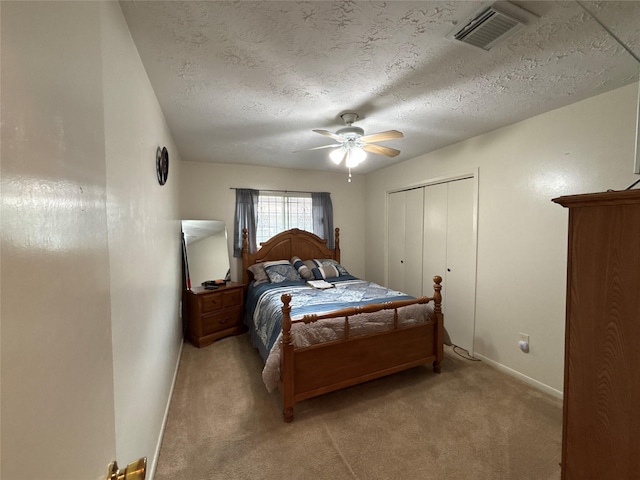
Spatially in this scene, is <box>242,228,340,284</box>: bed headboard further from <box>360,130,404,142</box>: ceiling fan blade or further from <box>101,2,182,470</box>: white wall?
<box>360,130,404,142</box>: ceiling fan blade

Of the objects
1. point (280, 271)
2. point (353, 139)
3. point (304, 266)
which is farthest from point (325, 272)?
point (353, 139)

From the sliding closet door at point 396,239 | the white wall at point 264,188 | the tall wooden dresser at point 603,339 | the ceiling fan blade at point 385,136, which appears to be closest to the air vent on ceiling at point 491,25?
the ceiling fan blade at point 385,136

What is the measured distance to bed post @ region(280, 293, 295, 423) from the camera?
6.45 feet

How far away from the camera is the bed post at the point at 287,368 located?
1967 millimetres

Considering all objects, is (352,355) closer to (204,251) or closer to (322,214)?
(204,251)

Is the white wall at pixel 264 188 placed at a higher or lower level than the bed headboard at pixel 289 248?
higher

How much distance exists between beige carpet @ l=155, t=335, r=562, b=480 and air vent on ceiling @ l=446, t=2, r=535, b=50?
2.41 metres

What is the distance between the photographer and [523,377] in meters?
2.48

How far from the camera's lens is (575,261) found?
1008mm

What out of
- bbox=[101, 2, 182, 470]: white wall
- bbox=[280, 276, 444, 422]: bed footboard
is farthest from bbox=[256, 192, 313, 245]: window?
bbox=[101, 2, 182, 470]: white wall

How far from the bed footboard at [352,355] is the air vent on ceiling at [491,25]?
1809mm

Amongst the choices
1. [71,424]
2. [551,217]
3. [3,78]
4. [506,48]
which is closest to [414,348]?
[551,217]

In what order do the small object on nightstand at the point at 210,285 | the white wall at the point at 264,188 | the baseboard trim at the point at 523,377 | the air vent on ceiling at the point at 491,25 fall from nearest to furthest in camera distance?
the air vent on ceiling at the point at 491,25 < the baseboard trim at the point at 523,377 < the small object on nightstand at the point at 210,285 < the white wall at the point at 264,188

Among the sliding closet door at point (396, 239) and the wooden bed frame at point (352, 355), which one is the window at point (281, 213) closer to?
the sliding closet door at point (396, 239)
